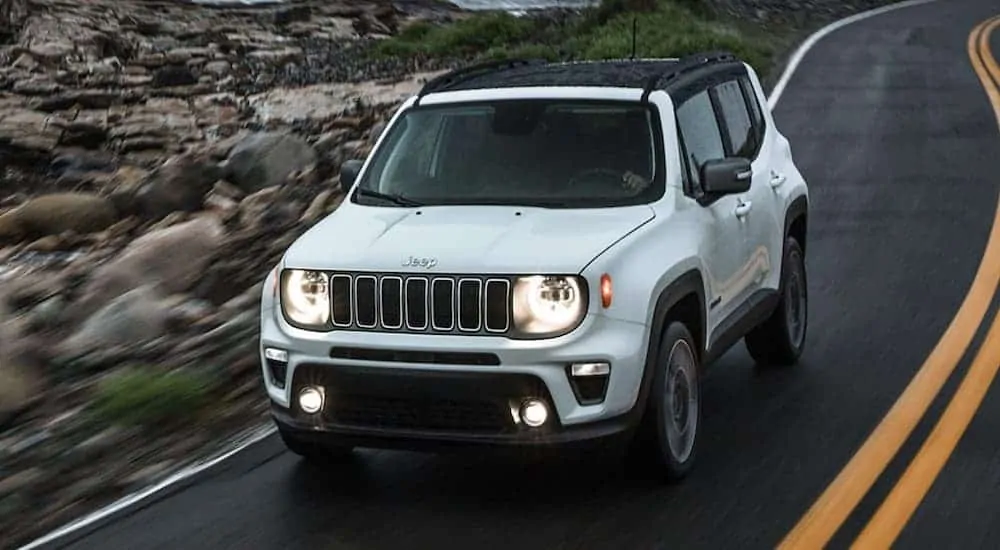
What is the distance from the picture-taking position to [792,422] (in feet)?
27.8

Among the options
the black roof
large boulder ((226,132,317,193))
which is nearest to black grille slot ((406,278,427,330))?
the black roof

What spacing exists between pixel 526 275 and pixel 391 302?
0.58 m

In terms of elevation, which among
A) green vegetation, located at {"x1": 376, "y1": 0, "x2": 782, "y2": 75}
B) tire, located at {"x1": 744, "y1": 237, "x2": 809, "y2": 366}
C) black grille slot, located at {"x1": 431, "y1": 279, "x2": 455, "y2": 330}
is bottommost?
green vegetation, located at {"x1": 376, "y1": 0, "x2": 782, "y2": 75}

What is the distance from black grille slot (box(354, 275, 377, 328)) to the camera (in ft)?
22.8

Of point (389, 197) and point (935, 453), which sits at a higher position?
point (389, 197)

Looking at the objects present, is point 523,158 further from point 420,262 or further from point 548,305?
point 548,305

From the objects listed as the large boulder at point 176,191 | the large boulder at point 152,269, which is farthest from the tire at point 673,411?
the large boulder at point 176,191

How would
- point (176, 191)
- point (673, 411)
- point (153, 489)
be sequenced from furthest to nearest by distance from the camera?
point (176, 191) → point (153, 489) → point (673, 411)

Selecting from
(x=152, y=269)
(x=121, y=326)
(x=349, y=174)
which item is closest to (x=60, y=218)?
(x=152, y=269)

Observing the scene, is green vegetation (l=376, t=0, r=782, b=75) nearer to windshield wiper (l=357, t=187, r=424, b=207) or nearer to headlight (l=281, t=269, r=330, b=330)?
windshield wiper (l=357, t=187, r=424, b=207)

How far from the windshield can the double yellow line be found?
158 centimetres

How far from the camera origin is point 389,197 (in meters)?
7.99

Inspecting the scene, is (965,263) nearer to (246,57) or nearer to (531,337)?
(531,337)

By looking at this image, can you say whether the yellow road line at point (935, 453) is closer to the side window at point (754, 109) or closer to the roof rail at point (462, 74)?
the side window at point (754, 109)
